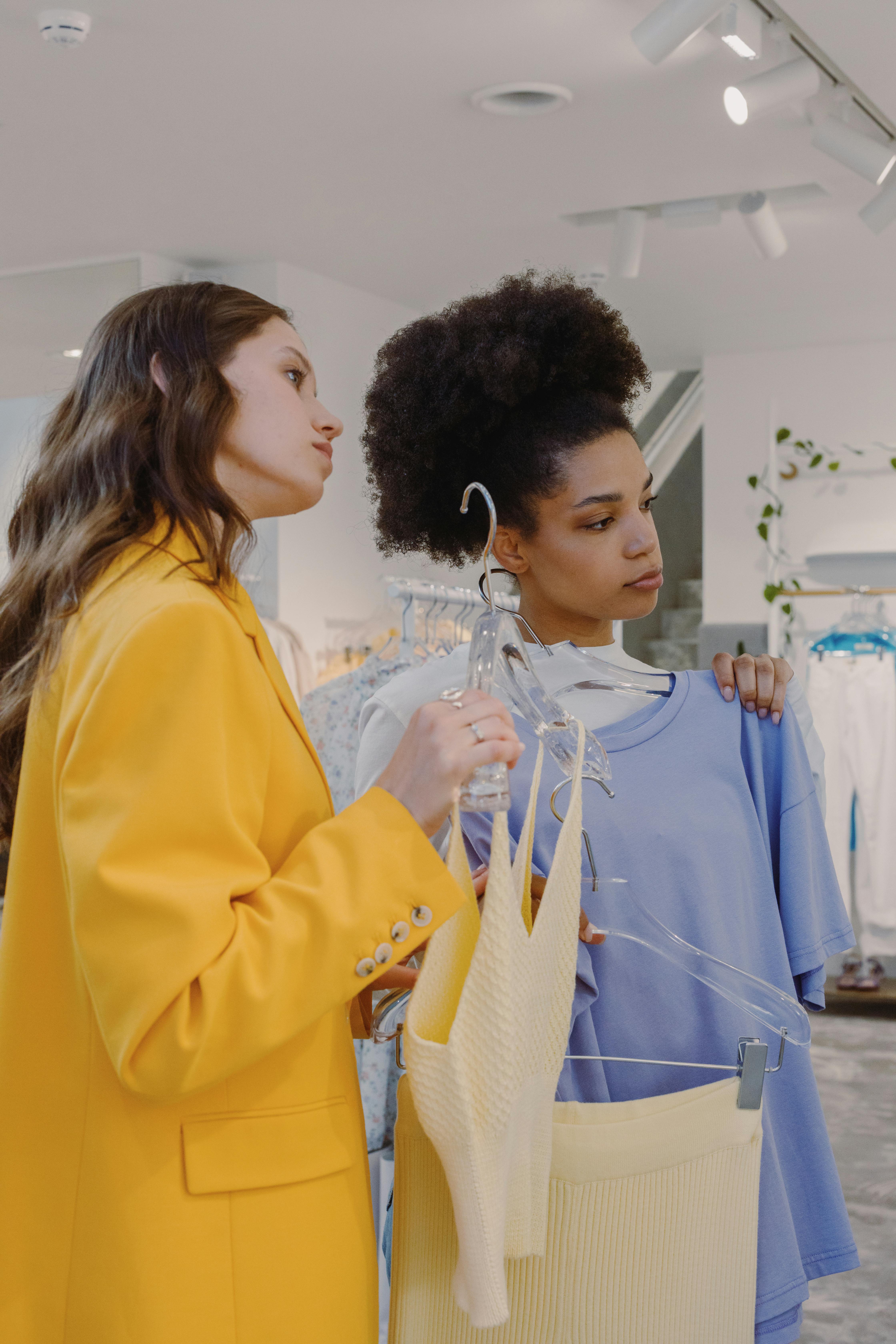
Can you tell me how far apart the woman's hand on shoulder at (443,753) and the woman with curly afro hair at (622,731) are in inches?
9.8

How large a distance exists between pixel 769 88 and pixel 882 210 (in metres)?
0.85

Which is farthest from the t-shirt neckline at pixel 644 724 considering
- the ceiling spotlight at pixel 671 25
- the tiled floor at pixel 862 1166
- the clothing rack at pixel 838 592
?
the clothing rack at pixel 838 592

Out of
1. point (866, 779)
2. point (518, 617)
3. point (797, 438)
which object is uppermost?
point (797, 438)

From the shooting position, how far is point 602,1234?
1037 millimetres

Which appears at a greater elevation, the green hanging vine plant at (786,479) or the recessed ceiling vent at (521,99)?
the recessed ceiling vent at (521,99)

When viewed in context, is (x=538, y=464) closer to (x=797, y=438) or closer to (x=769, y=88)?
(x=769, y=88)

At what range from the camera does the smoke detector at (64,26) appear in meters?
2.75

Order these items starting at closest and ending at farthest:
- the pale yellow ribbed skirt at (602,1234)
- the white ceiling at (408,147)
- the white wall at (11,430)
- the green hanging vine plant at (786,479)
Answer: the pale yellow ribbed skirt at (602,1234) → the white ceiling at (408,147) → the white wall at (11,430) → the green hanging vine plant at (786,479)

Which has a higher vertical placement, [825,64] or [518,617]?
[825,64]

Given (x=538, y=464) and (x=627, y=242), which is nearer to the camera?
(x=538, y=464)

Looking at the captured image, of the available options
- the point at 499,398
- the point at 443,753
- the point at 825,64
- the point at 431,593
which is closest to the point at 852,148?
the point at 825,64

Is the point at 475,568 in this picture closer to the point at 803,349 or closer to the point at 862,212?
the point at 803,349

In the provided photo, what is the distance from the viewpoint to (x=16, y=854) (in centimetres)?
97

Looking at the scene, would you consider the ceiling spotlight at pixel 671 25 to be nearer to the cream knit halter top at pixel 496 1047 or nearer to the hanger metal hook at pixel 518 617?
the hanger metal hook at pixel 518 617
